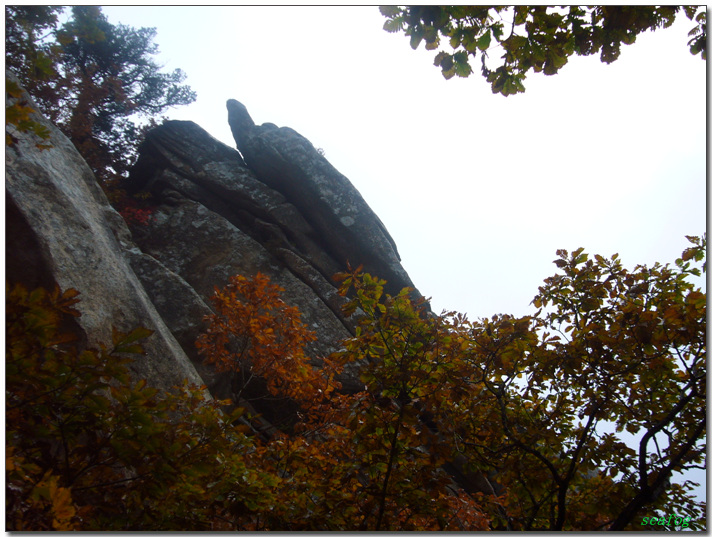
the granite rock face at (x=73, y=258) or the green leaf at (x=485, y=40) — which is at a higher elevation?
the green leaf at (x=485, y=40)

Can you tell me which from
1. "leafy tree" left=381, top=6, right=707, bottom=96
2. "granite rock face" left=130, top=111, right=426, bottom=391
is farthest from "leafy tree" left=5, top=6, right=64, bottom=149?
"granite rock face" left=130, top=111, right=426, bottom=391

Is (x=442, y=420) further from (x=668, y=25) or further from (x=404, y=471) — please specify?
(x=668, y=25)

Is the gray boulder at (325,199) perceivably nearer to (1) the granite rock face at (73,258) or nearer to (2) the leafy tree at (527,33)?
(1) the granite rock face at (73,258)

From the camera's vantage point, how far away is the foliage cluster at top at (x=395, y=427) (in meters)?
2.11

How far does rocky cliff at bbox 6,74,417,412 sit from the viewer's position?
448 cm

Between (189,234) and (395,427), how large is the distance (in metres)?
7.95

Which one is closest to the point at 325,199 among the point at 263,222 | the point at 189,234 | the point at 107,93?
the point at 263,222

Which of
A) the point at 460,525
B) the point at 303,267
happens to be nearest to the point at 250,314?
the point at 460,525

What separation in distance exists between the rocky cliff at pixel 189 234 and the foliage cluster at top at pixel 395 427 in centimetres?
83

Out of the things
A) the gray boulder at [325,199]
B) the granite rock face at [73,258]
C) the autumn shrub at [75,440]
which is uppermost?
the gray boulder at [325,199]

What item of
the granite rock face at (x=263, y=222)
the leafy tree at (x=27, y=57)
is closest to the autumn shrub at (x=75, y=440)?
the leafy tree at (x=27, y=57)

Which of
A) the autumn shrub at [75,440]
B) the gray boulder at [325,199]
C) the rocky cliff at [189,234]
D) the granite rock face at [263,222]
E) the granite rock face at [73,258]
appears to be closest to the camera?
the autumn shrub at [75,440]

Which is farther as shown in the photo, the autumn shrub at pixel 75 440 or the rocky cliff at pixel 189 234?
the rocky cliff at pixel 189 234

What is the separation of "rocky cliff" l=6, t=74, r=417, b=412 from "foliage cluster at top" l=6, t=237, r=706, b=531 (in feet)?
2.72
